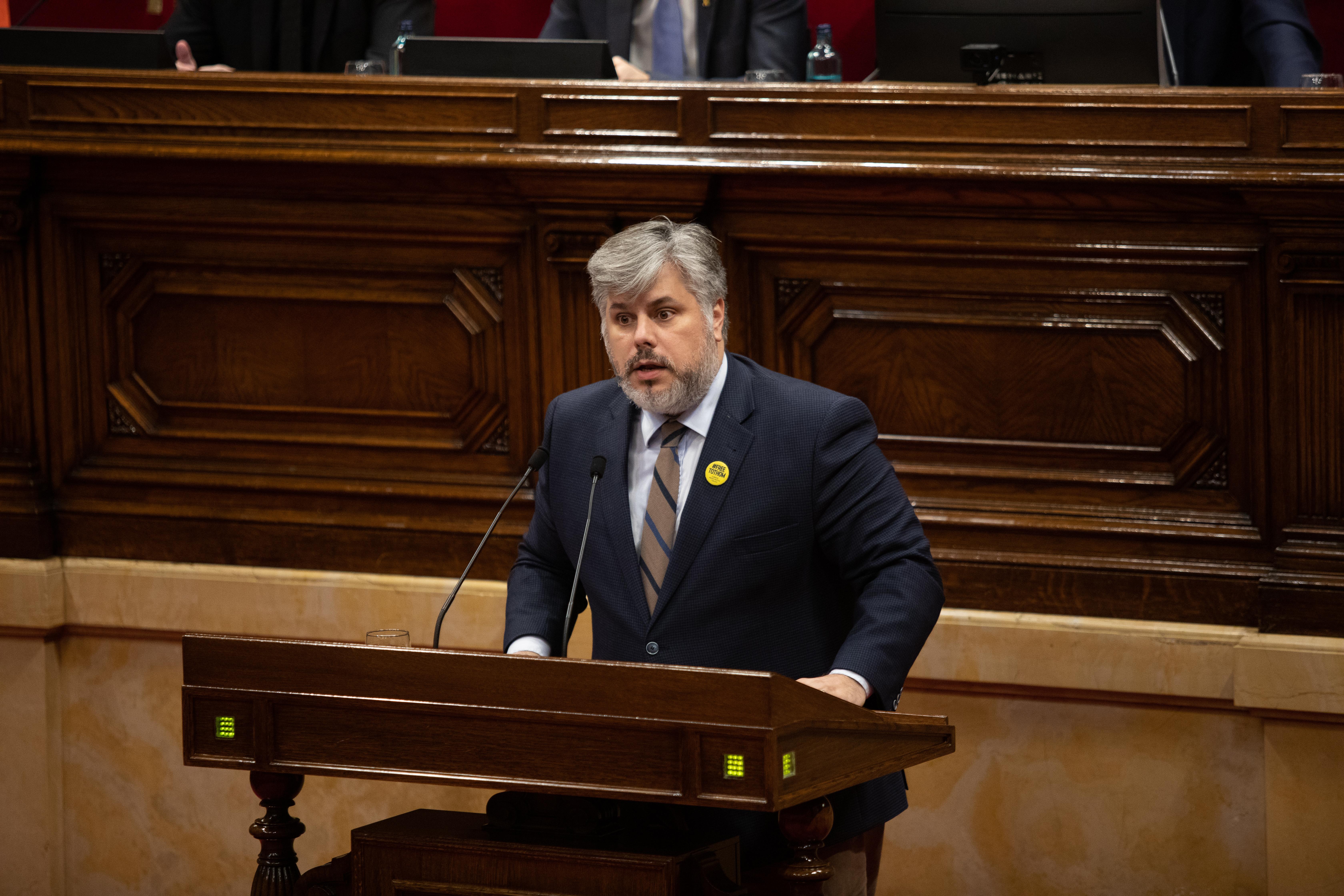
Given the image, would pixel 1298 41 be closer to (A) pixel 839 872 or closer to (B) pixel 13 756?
(A) pixel 839 872

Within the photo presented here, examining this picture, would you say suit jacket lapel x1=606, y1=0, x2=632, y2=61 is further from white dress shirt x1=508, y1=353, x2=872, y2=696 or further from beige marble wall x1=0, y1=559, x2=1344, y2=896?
white dress shirt x1=508, y1=353, x2=872, y2=696

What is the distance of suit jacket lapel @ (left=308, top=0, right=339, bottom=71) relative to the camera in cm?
427

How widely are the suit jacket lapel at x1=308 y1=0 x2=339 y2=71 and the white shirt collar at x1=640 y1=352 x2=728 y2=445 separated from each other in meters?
2.27

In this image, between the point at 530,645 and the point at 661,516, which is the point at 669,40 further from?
the point at 530,645

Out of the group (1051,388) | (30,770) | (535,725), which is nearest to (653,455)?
(535,725)

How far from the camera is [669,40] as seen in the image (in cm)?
417

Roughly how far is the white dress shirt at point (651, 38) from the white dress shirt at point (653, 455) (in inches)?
73.9

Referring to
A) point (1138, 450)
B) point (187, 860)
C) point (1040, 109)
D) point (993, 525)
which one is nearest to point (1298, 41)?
point (1040, 109)

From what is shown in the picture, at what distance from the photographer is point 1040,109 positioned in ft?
10.7

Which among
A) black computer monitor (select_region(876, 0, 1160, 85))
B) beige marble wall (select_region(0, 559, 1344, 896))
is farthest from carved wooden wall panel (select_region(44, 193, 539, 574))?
black computer monitor (select_region(876, 0, 1160, 85))

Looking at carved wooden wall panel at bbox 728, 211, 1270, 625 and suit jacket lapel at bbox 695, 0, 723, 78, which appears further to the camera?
suit jacket lapel at bbox 695, 0, 723, 78

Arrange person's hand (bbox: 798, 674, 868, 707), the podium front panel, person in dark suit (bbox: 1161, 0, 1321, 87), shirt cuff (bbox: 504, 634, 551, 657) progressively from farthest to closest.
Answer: person in dark suit (bbox: 1161, 0, 1321, 87) < shirt cuff (bbox: 504, 634, 551, 657) < person's hand (bbox: 798, 674, 868, 707) < the podium front panel

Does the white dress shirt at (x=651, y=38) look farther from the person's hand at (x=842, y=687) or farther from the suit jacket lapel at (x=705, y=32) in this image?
the person's hand at (x=842, y=687)

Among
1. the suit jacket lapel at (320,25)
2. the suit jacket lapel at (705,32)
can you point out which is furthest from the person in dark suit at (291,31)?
the suit jacket lapel at (705,32)
